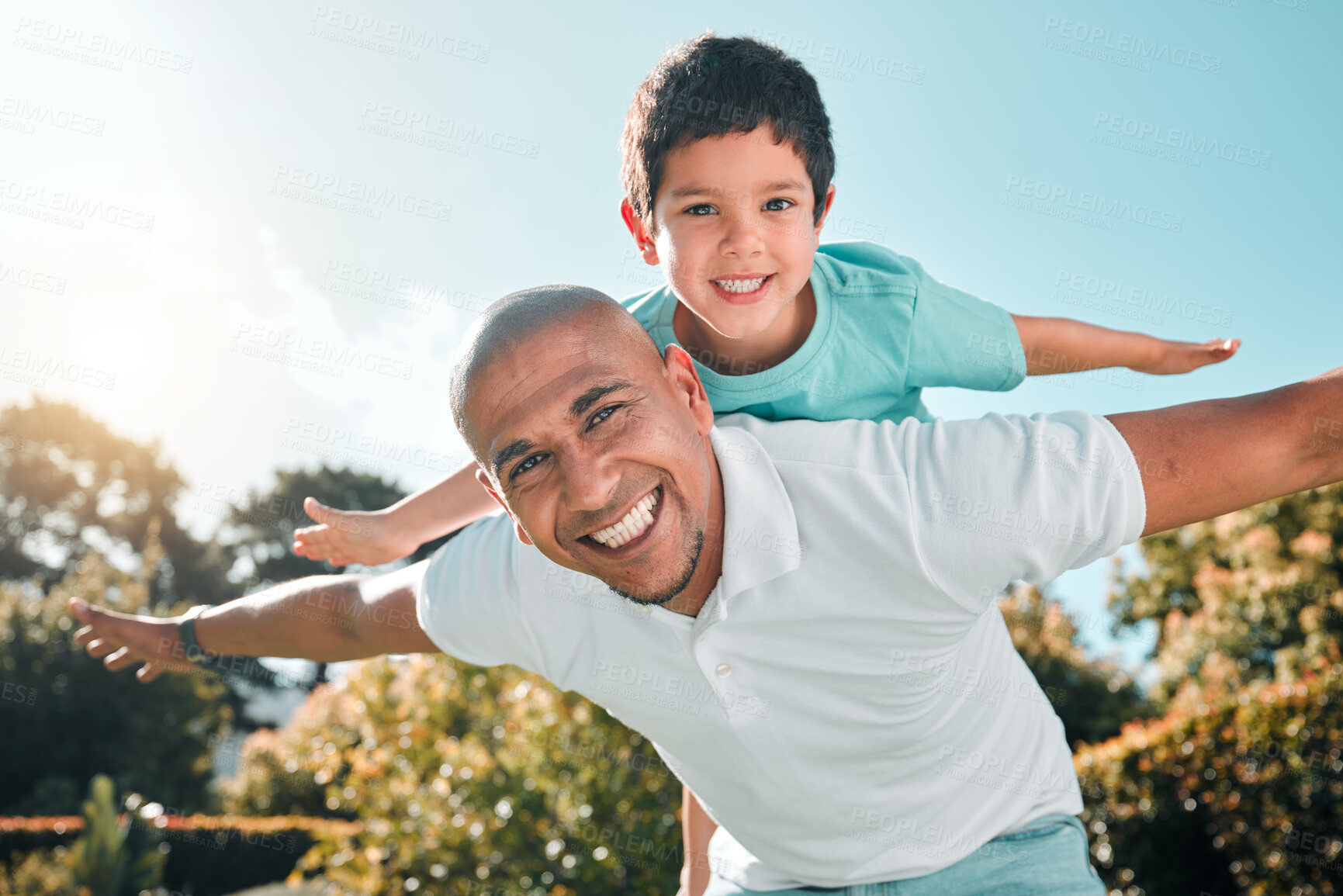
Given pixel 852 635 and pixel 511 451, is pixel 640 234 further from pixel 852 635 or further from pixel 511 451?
pixel 852 635

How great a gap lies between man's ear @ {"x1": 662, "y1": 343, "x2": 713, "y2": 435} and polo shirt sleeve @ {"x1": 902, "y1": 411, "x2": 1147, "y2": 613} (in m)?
0.51

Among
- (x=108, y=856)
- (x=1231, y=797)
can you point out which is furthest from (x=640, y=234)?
(x=108, y=856)

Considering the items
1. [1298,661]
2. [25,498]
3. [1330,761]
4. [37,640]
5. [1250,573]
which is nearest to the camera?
[1330,761]

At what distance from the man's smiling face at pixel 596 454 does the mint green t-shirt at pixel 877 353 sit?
0.57m

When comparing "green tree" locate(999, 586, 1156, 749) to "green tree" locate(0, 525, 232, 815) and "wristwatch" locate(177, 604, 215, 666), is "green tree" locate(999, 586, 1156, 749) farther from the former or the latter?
"green tree" locate(0, 525, 232, 815)

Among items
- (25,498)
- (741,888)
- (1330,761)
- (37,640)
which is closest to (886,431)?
(741,888)

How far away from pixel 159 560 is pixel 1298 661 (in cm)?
3073

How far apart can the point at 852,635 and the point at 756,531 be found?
32 cm

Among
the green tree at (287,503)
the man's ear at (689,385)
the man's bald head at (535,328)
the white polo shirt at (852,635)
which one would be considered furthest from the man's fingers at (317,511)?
the green tree at (287,503)

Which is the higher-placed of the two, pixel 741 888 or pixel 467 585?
pixel 467 585

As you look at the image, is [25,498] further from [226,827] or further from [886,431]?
[886,431]

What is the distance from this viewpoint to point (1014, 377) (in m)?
2.73

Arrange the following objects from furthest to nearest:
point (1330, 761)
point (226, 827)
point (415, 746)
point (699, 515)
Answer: point (226, 827), point (415, 746), point (1330, 761), point (699, 515)

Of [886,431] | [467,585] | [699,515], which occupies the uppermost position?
[886,431]
